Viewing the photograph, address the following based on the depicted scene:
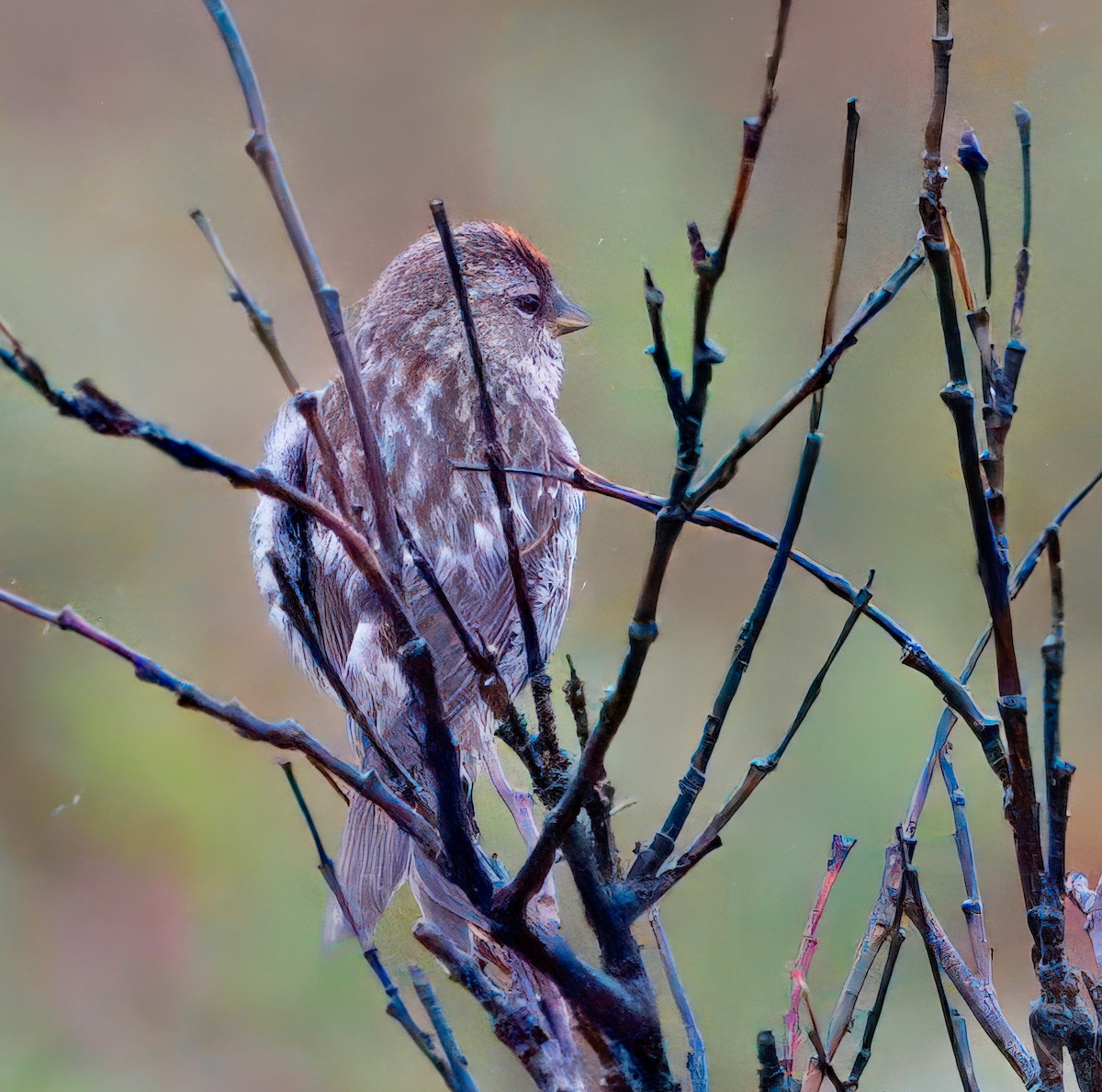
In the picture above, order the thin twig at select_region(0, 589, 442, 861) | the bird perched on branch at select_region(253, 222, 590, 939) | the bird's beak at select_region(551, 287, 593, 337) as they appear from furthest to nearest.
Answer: the bird's beak at select_region(551, 287, 593, 337)
the bird perched on branch at select_region(253, 222, 590, 939)
the thin twig at select_region(0, 589, 442, 861)

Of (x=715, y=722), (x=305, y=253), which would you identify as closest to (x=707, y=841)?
(x=715, y=722)

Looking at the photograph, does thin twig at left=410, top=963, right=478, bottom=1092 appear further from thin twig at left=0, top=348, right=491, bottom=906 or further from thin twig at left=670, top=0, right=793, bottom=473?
thin twig at left=670, top=0, right=793, bottom=473

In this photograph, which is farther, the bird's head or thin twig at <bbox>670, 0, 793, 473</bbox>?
the bird's head

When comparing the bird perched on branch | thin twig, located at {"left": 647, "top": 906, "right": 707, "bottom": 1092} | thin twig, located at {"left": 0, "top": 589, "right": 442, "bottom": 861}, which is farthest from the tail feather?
thin twig, located at {"left": 0, "top": 589, "right": 442, "bottom": 861}

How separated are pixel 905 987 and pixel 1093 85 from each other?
114 centimetres

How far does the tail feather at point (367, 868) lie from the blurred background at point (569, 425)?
0.02 m

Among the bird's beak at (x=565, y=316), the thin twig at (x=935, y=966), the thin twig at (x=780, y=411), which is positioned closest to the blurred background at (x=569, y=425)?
the bird's beak at (x=565, y=316)

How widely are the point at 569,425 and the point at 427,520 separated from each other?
22cm

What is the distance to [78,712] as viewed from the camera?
→ 1375mm

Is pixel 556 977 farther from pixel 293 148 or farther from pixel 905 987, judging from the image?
pixel 293 148

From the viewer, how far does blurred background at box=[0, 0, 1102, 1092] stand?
1.35 m

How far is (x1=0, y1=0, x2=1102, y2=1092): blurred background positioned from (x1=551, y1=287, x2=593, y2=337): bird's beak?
16 millimetres

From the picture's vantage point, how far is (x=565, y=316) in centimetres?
146

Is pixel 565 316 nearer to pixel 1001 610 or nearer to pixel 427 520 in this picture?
pixel 427 520
